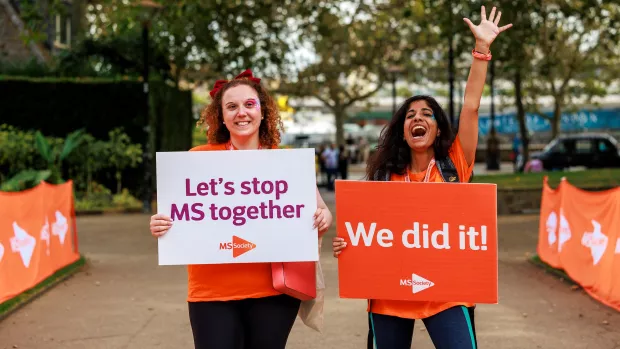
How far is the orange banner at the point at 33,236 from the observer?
30.1 ft

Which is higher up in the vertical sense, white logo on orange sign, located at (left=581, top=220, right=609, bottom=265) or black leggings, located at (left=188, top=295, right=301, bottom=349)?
black leggings, located at (left=188, top=295, right=301, bottom=349)

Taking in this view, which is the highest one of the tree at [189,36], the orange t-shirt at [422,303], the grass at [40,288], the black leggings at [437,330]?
the tree at [189,36]

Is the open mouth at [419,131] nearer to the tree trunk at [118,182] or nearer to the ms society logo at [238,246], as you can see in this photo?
the ms society logo at [238,246]

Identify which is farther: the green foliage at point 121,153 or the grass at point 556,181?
the green foliage at point 121,153

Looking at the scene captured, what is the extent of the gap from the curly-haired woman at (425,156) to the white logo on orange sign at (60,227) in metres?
7.57

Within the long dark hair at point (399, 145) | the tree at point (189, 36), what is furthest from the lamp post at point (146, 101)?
the long dark hair at point (399, 145)

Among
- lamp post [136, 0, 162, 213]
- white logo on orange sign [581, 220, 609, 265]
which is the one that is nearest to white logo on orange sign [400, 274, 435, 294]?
white logo on orange sign [581, 220, 609, 265]

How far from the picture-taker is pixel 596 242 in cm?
968

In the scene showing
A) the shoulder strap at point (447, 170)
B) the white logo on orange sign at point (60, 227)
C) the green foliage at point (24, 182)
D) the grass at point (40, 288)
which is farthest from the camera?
the green foliage at point (24, 182)

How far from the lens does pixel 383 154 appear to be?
4.57 meters

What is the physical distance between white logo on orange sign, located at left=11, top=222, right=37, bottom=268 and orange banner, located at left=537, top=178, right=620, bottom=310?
575 cm

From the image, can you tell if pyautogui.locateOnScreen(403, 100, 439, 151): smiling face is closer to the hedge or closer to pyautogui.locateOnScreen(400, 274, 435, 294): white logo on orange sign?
pyautogui.locateOnScreen(400, 274, 435, 294): white logo on orange sign

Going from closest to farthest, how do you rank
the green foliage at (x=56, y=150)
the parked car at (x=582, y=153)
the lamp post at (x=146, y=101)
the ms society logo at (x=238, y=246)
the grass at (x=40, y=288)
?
the ms society logo at (x=238, y=246) → the grass at (x=40, y=288) → the green foliage at (x=56, y=150) → the lamp post at (x=146, y=101) → the parked car at (x=582, y=153)

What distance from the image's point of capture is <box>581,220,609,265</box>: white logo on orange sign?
31.0 ft
